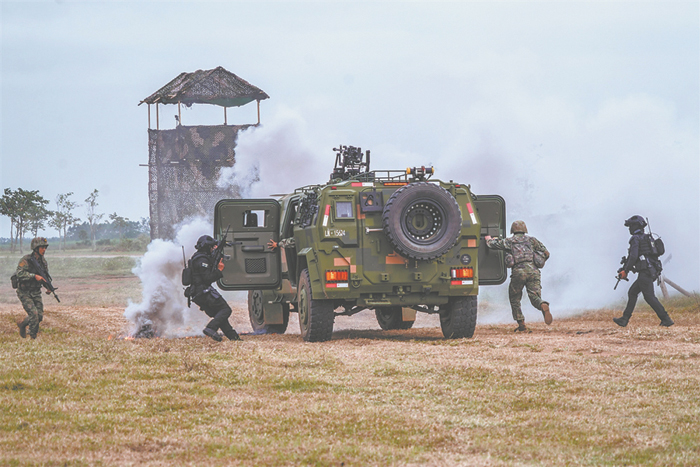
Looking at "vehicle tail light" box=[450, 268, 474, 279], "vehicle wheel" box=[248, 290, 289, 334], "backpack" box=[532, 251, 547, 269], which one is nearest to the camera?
"vehicle tail light" box=[450, 268, 474, 279]

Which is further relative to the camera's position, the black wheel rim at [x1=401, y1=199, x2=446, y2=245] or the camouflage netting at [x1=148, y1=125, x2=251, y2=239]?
the camouflage netting at [x1=148, y1=125, x2=251, y2=239]

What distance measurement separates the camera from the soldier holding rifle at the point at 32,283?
1422 cm

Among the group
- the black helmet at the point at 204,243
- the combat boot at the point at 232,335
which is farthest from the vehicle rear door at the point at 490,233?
the black helmet at the point at 204,243

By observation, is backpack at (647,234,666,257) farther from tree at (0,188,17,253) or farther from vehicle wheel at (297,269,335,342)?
tree at (0,188,17,253)

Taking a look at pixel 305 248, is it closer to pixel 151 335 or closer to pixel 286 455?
pixel 151 335

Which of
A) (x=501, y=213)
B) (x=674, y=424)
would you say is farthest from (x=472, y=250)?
(x=674, y=424)

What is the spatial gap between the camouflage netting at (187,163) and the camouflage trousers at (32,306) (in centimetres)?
2505

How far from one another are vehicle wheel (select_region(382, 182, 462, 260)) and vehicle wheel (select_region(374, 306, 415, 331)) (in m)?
4.20

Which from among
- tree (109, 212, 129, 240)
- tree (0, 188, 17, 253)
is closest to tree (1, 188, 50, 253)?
tree (0, 188, 17, 253)

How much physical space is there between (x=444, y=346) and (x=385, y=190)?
100 inches

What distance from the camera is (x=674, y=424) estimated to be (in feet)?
23.1

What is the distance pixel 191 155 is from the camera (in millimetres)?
39594

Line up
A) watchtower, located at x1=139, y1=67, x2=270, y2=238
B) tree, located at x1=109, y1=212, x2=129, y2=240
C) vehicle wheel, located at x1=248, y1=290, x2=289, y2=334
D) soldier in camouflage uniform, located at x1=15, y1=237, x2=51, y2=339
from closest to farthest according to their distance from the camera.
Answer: soldier in camouflage uniform, located at x1=15, y1=237, x2=51, y2=339, vehicle wheel, located at x1=248, y1=290, x2=289, y2=334, watchtower, located at x1=139, y1=67, x2=270, y2=238, tree, located at x1=109, y1=212, x2=129, y2=240

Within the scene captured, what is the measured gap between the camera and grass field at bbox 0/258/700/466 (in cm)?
638
